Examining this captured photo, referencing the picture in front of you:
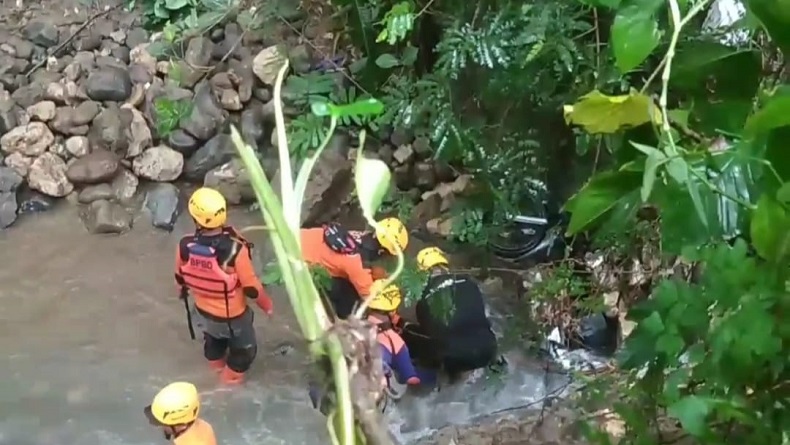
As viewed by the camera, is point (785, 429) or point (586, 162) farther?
point (586, 162)

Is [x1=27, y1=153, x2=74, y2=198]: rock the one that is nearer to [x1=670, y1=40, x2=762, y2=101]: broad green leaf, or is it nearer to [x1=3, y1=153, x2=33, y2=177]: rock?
[x1=3, y1=153, x2=33, y2=177]: rock

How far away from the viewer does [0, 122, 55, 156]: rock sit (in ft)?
9.32

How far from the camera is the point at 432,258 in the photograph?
1590 mm

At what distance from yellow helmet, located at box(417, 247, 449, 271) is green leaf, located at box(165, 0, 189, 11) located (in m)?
0.66

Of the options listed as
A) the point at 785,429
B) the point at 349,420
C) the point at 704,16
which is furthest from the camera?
the point at 704,16

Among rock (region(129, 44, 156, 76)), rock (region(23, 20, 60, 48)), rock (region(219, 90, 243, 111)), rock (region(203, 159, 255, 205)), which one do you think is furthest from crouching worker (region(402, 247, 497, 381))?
rock (region(23, 20, 60, 48))

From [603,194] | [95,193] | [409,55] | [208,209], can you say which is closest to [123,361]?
[208,209]

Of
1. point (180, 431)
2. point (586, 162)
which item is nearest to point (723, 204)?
point (586, 162)

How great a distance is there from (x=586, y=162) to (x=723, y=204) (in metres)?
0.65

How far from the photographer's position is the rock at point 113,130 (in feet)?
9.36

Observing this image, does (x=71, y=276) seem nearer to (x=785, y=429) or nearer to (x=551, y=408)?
(x=551, y=408)

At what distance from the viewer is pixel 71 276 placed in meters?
2.54

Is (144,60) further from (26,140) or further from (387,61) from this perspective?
(387,61)

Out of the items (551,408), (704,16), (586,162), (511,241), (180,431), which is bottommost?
(180,431)
